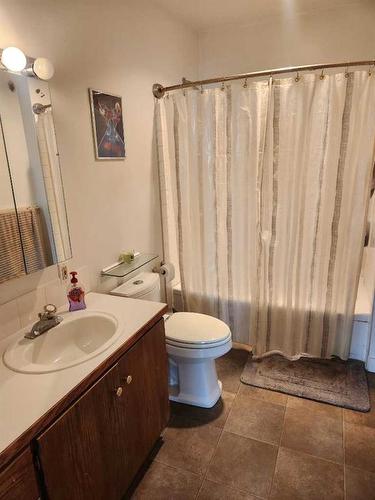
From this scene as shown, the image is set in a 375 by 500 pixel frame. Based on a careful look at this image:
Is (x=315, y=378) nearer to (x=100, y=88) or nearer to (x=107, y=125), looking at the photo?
(x=107, y=125)

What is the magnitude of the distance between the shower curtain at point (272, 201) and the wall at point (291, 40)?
2.80ft

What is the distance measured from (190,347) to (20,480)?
109 cm

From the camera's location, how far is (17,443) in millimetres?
872

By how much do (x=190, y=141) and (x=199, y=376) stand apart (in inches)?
61.9

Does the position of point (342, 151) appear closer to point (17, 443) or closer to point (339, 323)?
point (339, 323)

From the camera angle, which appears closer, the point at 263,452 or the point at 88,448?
the point at 88,448

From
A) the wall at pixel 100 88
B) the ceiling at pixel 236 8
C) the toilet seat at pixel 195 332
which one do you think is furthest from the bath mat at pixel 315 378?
the ceiling at pixel 236 8

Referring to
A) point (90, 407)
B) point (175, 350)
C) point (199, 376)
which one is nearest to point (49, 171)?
point (90, 407)

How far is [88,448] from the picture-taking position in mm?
1148

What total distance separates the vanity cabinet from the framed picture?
1.04 m

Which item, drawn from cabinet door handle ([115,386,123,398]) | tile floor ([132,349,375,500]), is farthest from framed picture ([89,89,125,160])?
tile floor ([132,349,375,500])

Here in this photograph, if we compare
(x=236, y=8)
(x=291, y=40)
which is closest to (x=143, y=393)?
(x=236, y=8)

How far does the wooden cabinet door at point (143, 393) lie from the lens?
53.7 inches

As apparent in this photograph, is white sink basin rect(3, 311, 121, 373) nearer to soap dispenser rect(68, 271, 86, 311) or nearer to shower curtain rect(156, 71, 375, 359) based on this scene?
soap dispenser rect(68, 271, 86, 311)
